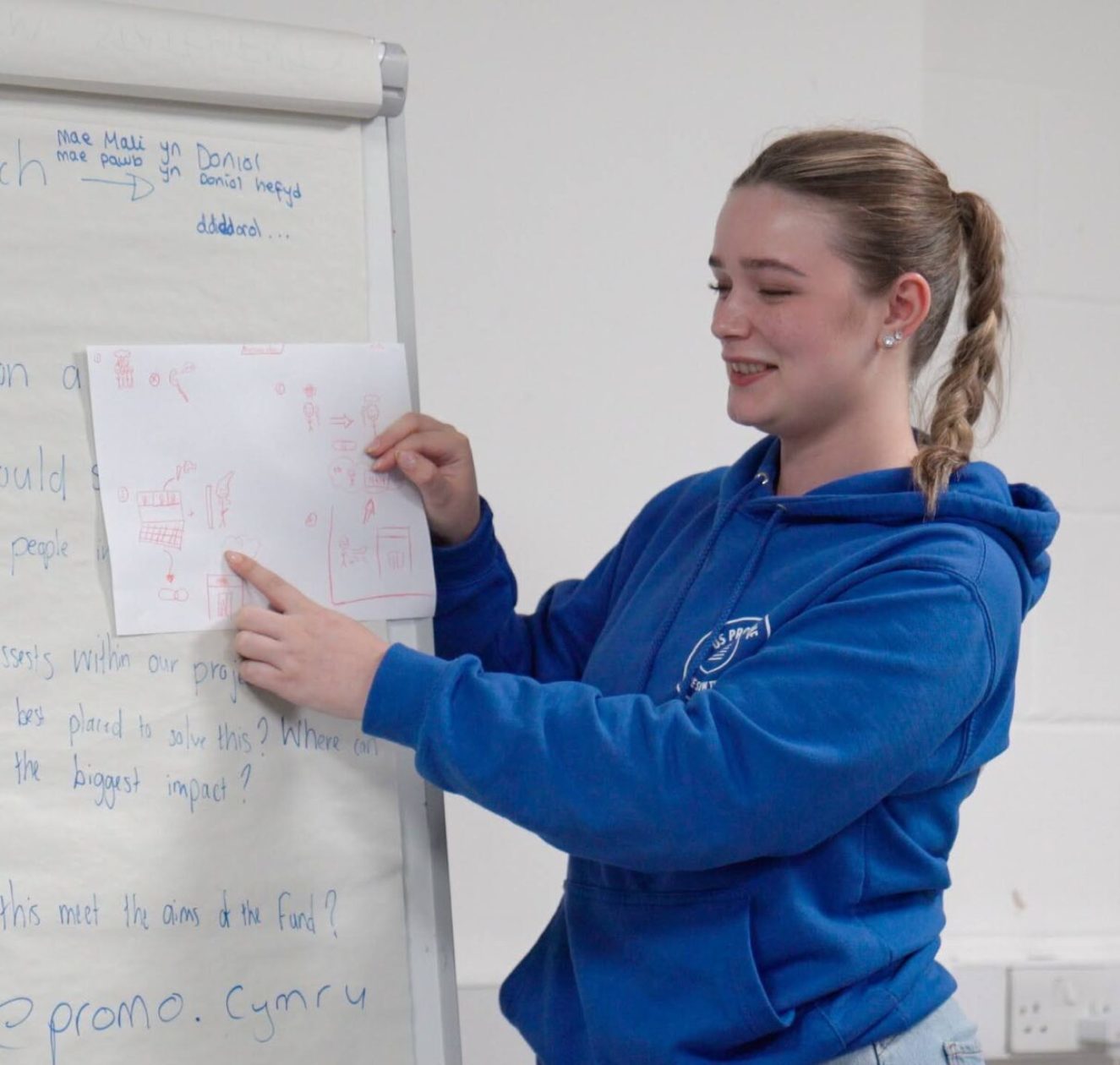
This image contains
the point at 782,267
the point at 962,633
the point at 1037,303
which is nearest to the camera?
the point at 962,633

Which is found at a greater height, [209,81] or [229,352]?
[209,81]

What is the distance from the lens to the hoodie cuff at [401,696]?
41.9 inches

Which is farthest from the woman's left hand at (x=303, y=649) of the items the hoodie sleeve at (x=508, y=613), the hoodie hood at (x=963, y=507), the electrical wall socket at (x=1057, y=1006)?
the electrical wall socket at (x=1057, y=1006)

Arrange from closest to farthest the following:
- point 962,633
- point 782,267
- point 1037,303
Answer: point 962,633 → point 782,267 → point 1037,303

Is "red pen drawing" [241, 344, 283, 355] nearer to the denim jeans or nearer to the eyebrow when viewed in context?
the eyebrow

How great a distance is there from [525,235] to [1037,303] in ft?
2.54

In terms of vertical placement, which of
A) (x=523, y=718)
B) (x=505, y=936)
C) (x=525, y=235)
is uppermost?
(x=525, y=235)

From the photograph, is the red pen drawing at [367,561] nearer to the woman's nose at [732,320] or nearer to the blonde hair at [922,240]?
the woman's nose at [732,320]

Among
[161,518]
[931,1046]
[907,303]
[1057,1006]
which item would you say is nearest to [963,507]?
[907,303]

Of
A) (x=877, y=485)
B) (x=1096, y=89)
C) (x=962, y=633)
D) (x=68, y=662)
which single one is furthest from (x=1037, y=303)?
(x=68, y=662)

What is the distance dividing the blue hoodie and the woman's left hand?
31 millimetres

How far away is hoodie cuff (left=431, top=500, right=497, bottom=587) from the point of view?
4.33 ft

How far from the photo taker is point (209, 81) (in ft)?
3.81

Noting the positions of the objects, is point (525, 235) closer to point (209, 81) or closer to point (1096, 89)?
point (209, 81)
